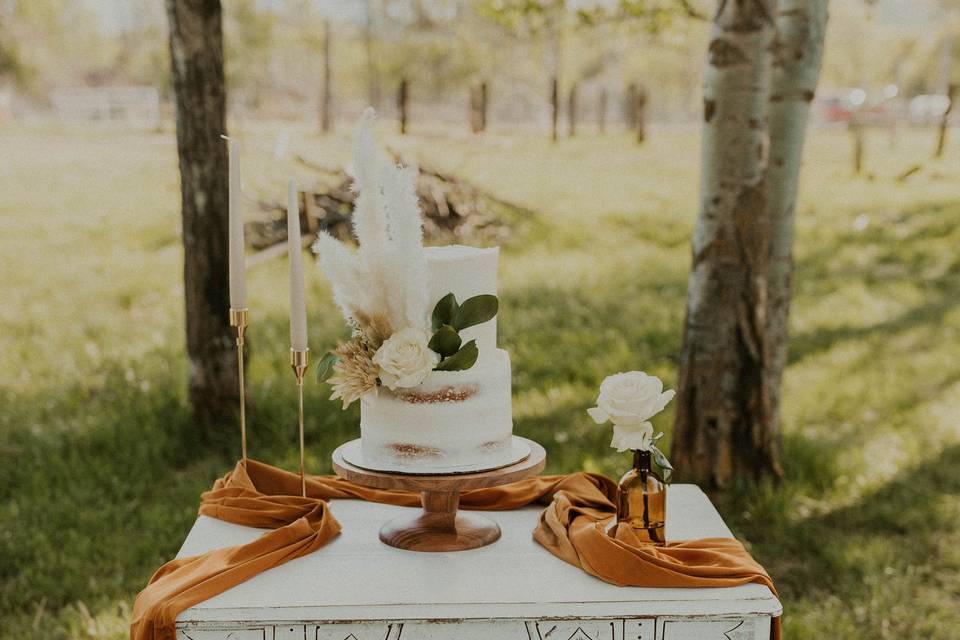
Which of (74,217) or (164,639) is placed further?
(74,217)

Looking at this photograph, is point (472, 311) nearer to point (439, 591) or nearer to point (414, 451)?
point (414, 451)

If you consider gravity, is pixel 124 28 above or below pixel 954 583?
above

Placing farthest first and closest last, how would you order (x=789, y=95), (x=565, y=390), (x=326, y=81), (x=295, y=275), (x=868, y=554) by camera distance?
(x=326, y=81), (x=565, y=390), (x=789, y=95), (x=868, y=554), (x=295, y=275)

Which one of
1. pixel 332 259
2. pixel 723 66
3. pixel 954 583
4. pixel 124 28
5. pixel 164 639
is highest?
pixel 124 28

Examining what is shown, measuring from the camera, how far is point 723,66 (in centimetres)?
405

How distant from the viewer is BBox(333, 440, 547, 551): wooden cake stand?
88.4 inches

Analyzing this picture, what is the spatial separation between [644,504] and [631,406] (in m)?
0.29

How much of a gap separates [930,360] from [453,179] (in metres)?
4.94

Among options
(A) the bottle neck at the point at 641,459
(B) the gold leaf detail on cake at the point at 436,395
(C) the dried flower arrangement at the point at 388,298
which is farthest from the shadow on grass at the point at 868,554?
(C) the dried flower arrangement at the point at 388,298

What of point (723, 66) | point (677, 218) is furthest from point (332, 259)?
point (677, 218)

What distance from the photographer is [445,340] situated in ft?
7.24

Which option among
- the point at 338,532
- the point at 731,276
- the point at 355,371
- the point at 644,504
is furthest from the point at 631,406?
the point at 731,276

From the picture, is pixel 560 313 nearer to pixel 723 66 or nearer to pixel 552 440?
pixel 552 440

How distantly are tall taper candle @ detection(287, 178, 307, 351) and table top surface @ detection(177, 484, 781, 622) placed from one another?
521mm
